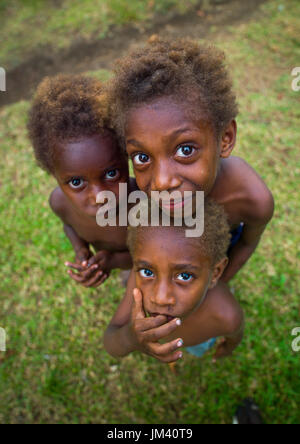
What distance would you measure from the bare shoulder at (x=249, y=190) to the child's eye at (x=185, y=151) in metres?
0.59

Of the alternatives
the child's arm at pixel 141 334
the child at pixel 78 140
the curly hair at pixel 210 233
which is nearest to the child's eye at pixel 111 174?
the child at pixel 78 140

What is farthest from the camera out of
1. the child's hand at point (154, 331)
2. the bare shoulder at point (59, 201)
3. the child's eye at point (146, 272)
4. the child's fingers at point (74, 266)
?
the bare shoulder at point (59, 201)

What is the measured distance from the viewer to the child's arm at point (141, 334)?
5.30 feet

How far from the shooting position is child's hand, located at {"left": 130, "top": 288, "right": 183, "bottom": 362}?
5.27 ft

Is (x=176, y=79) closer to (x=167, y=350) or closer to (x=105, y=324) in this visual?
(x=167, y=350)

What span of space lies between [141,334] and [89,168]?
2.97ft

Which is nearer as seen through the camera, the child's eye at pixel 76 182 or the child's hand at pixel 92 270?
the child's eye at pixel 76 182

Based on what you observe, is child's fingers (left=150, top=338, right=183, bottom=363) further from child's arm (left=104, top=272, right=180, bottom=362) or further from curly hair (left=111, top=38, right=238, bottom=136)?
curly hair (left=111, top=38, right=238, bottom=136)

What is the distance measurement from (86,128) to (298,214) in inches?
107

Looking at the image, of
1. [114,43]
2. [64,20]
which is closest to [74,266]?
[114,43]

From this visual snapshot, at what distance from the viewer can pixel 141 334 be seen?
167 cm

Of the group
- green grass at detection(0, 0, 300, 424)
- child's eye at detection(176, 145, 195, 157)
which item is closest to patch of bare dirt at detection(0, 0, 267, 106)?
green grass at detection(0, 0, 300, 424)

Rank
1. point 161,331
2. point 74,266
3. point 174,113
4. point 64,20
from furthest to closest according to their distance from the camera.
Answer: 1. point 64,20
2. point 74,266
3. point 161,331
4. point 174,113

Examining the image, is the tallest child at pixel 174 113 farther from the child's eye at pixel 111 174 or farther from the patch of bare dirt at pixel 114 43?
the patch of bare dirt at pixel 114 43
